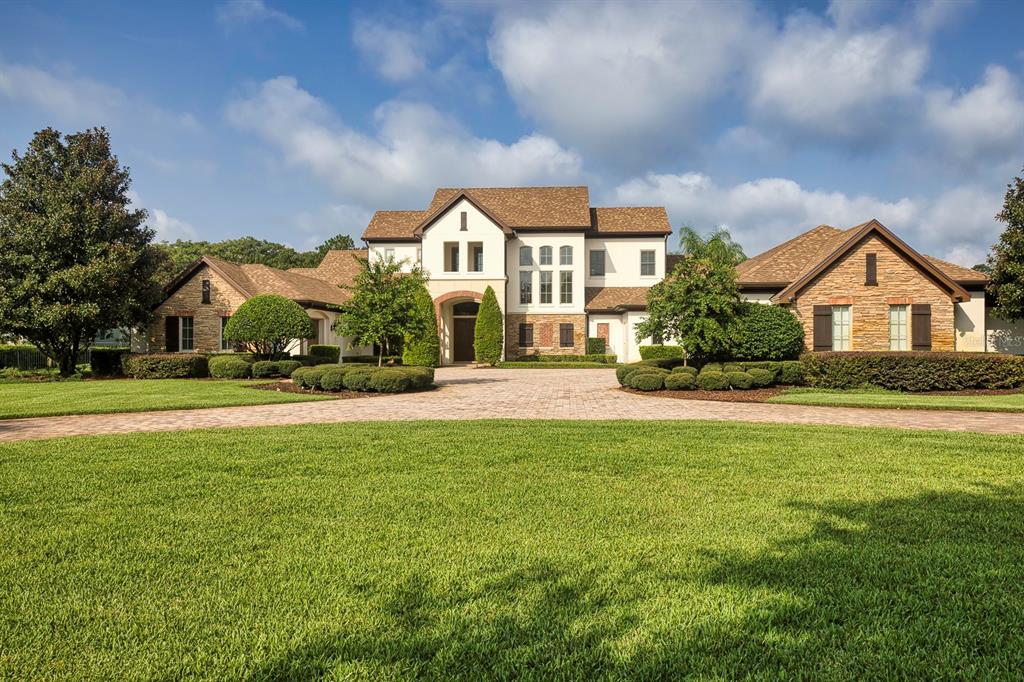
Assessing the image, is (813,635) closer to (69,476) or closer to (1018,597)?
(1018,597)

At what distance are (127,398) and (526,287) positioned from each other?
22742 mm

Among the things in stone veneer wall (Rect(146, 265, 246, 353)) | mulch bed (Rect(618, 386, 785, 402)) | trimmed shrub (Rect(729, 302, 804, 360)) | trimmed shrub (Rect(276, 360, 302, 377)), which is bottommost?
mulch bed (Rect(618, 386, 785, 402))

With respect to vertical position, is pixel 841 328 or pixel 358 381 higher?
pixel 841 328

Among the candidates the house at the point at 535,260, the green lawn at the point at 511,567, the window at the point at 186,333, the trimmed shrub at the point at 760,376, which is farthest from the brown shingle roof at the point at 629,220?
the green lawn at the point at 511,567

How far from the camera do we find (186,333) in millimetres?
27234

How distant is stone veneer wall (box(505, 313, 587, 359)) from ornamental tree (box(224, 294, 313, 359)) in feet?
45.0

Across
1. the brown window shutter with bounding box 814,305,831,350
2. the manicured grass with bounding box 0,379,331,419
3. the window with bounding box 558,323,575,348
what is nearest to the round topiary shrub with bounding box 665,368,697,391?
the brown window shutter with bounding box 814,305,831,350

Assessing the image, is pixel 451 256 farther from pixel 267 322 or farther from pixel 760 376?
pixel 760 376

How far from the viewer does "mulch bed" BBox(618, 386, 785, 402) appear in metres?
14.6

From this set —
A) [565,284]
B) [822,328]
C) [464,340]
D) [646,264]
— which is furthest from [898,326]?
[464,340]

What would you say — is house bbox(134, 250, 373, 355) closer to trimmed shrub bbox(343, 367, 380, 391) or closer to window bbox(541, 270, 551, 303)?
trimmed shrub bbox(343, 367, 380, 391)

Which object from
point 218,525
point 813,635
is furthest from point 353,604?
point 813,635

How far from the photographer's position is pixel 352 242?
66.8 meters

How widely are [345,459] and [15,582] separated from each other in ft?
11.1
